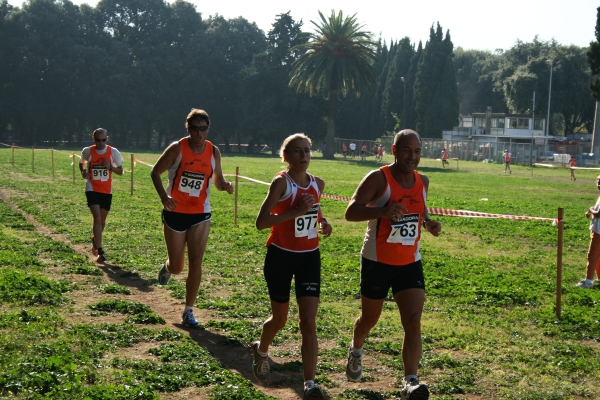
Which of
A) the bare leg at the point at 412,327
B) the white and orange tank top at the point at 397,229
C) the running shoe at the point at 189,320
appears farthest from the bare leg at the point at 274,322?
the running shoe at the point at 189,320

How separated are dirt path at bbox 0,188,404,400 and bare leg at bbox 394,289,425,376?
1.76 ft

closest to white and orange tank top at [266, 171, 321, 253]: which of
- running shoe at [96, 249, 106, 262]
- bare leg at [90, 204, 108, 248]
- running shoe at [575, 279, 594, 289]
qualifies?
running shoe at [575, 279, 594, 289]

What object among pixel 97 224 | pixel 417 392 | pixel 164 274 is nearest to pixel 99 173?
pixel 97 224

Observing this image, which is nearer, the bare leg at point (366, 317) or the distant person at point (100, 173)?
the bare leg at point (366, 317)

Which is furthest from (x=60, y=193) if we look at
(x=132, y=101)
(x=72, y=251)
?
(x=132, y=101)

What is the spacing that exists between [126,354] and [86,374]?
83cm

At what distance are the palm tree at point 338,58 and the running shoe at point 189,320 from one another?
58802 mm

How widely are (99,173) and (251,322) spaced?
4963mm

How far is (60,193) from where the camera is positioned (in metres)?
22.4

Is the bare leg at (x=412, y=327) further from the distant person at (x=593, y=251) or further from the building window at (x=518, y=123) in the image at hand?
the building window at (x=518, y=123)

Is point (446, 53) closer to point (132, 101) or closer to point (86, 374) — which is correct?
point (132, 101)

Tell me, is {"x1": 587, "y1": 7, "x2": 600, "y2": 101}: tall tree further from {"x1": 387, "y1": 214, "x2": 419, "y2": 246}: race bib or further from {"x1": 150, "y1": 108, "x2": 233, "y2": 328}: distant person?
{"x1": 387, "y1": 214, "x2": 419, "y2": 246}: race bib

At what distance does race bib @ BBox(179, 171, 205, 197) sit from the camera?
25.5ft

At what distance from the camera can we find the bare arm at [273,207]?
5.46 m
